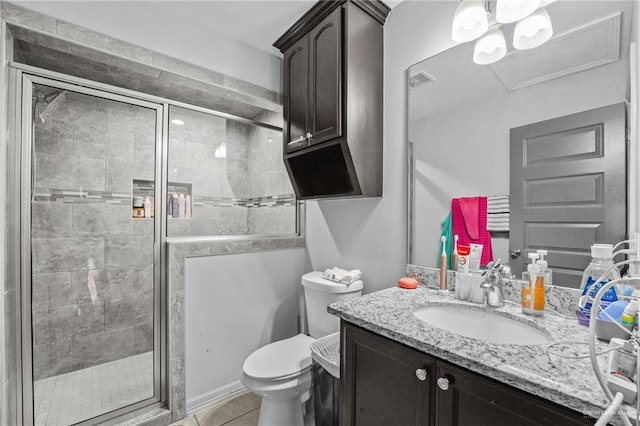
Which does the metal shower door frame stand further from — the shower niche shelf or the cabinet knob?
the cabinet knob

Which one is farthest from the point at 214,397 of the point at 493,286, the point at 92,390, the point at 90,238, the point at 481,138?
the point at 481,138

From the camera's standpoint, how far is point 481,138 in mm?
1390

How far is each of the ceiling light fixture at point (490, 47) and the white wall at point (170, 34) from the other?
142cm

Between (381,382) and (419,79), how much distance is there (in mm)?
1480

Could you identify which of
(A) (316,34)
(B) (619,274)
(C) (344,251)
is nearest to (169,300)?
(C) (344,251)

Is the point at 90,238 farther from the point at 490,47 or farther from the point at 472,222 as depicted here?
the point at 490,47

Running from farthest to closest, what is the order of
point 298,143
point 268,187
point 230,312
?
point 268,187 → point 230,312 → point 298,143

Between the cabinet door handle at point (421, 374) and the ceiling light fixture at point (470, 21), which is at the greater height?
the ceiling light fixture at point (470, 21)

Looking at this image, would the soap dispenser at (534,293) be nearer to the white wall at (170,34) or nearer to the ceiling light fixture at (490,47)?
the ceiling light fixture at (490,47)

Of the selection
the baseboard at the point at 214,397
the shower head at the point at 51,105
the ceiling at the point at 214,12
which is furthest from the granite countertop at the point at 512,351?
the shower head at the point at 51,105

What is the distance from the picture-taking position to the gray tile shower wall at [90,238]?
198 cm

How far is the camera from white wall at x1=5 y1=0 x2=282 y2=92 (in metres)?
1.50

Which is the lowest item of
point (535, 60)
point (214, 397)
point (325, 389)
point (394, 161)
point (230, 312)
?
point (214, 397)

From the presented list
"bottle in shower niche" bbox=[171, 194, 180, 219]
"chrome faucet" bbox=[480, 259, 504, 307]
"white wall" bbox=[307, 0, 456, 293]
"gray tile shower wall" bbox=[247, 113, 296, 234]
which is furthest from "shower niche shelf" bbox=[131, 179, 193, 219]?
"chrome faucet" bbox=[480, 259, 504, 307]
